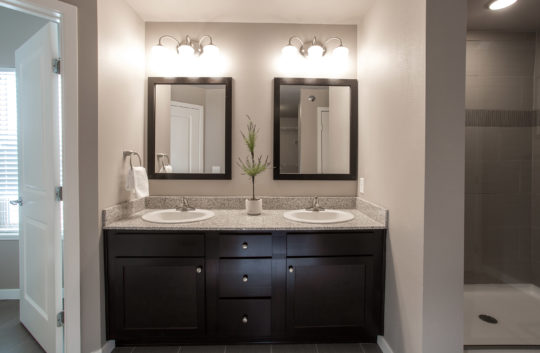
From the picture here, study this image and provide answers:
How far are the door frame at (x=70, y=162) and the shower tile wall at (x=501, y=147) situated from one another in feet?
9.36

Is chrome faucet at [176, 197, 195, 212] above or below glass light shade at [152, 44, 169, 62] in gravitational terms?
below

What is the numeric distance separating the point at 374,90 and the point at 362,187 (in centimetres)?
74

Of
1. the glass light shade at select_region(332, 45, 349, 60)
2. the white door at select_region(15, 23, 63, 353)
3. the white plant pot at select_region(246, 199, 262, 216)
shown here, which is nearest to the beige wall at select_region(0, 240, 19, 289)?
the white door at select_region(15, 23, 63, 353)

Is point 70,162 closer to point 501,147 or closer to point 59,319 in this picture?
point 59,319

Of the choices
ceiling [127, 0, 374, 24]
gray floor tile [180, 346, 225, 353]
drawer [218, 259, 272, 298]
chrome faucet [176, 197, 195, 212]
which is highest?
ceiling [127, 0, 374, 24]

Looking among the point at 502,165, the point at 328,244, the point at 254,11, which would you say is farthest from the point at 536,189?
the point at 254,11

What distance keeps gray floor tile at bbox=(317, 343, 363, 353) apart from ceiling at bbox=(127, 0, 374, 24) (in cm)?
238

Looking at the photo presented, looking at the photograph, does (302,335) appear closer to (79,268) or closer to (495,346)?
(495,346)

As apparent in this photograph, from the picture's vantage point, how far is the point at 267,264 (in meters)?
1.63

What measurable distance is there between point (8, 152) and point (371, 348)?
331 cm

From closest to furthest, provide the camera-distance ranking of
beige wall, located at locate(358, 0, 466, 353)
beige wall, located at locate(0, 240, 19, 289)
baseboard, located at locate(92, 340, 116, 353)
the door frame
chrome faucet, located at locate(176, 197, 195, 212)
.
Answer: beige wall, located at locate(358, 0, 466, 353)
the door frame
baseboard, located at locate(92, 340, 116, 353)
chrome faucet, located at locate(176, 197, 195, 212)
beige wall, located at locate(0, 240, 19, 289)

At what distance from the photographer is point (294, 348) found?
65.7 inches

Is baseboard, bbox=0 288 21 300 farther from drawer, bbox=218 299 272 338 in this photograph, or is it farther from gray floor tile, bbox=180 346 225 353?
drawer, bbox=218 299 272 338

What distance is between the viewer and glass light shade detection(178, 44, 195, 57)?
2.07 m
